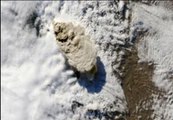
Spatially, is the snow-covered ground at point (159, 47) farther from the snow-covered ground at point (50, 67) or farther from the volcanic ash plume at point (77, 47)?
the volcanic ash plume at point (77, 47)

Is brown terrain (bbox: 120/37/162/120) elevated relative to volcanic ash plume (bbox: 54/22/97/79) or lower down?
lower down

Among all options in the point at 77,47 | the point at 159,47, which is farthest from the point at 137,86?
the point at 77,47

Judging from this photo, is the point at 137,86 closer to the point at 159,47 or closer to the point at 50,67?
the point at 159,47

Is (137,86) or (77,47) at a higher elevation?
(77,47)

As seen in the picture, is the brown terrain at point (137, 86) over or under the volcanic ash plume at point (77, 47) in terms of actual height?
under

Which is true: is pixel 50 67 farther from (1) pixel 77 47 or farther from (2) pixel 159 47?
(2) pixel 159 47

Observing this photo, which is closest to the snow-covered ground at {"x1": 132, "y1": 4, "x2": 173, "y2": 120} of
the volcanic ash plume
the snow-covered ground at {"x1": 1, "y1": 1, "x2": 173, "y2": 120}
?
the snow-covered ground at {"x1": 1, "y1": 1, "x2": 173, "y2": 120}

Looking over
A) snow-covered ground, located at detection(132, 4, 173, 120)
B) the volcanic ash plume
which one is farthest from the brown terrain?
the volcanic ash plume

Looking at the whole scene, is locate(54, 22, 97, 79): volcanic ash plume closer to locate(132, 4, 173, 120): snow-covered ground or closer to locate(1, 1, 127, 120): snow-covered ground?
locate(1, 1, 127, 120): snow-covered ground

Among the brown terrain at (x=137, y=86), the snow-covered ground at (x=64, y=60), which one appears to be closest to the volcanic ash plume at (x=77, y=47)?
the snow-covered ground at (x=64, y=60)

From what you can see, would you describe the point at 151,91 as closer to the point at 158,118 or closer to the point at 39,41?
the point at 158,118

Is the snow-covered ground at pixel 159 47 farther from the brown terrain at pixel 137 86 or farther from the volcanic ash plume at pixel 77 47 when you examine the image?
the volcanic ash plume at pixel 77 47

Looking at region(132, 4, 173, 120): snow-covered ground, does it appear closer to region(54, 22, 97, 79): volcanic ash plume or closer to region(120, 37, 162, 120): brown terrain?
region(120, 37, 162, 120): brown terrain
